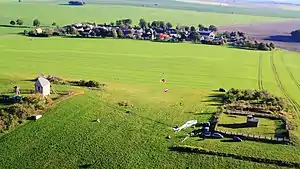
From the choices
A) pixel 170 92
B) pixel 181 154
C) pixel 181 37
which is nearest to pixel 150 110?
pixel 170 92

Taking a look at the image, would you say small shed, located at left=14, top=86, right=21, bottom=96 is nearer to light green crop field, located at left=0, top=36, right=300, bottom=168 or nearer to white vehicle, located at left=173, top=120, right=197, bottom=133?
light green crop field, located at left=0, top=36, right=300, bottom=168

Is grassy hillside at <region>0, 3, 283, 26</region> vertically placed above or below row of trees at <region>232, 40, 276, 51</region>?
above

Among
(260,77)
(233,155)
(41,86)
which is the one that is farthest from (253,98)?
(41,86)

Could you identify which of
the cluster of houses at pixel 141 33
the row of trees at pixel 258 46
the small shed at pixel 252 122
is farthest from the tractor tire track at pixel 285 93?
the cluster of houses at pixel 141 33

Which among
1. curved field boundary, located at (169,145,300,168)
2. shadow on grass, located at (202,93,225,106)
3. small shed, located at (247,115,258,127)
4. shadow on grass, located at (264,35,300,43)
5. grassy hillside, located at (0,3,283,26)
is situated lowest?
curved field boundary, located at (169,145,300,168)

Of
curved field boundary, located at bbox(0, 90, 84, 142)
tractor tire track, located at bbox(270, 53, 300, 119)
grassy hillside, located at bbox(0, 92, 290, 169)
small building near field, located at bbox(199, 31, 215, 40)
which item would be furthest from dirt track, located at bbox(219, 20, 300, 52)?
grassy hillside, located at bbox(0, 92, 290, 169)

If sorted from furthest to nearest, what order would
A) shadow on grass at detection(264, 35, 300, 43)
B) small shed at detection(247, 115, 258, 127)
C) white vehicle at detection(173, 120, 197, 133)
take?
shadow on grass at detection(264, 35, 300, 43) → small shed at detection(247, 115, 258, 127) → white vehicle at detection(173, 120, 197, 133)

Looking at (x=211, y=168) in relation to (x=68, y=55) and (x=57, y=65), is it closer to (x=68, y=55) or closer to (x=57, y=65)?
(x=57, y=65)
